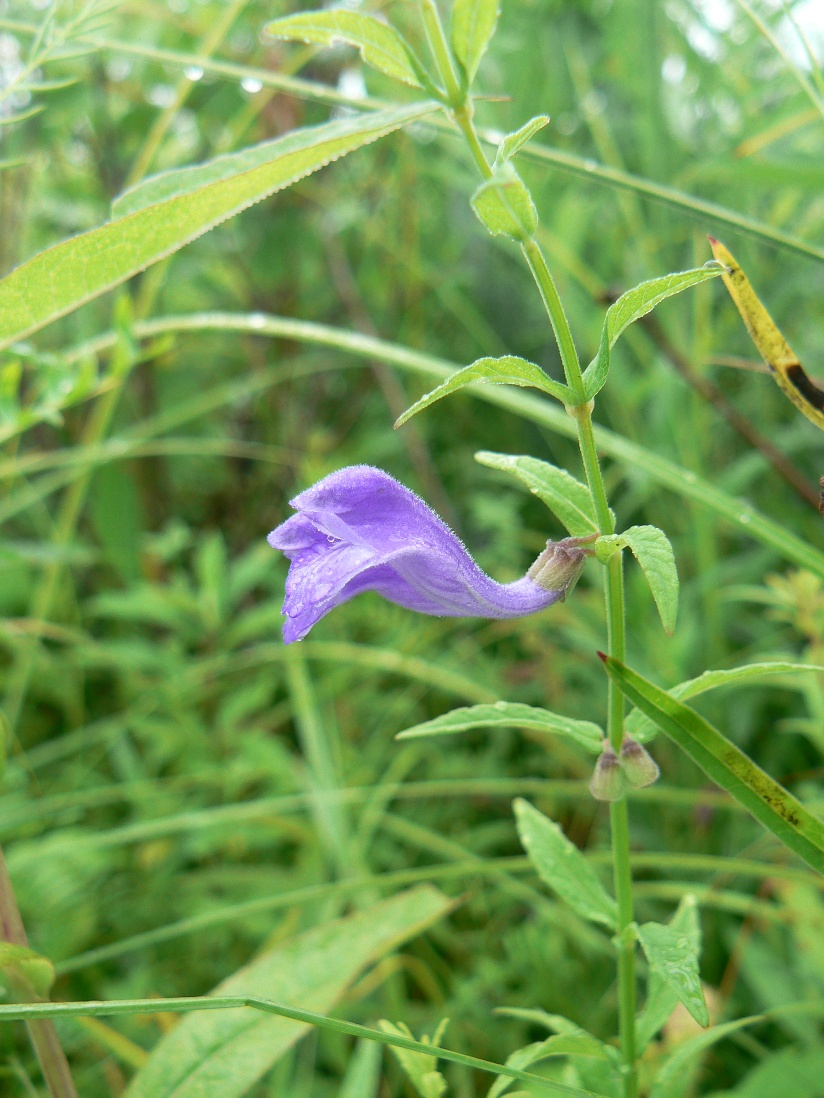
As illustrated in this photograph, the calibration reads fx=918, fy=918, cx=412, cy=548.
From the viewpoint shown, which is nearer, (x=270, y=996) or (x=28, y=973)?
(x=28, y=973)

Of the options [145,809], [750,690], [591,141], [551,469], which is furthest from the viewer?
[591,141]

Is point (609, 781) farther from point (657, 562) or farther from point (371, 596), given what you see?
point (371, 596)

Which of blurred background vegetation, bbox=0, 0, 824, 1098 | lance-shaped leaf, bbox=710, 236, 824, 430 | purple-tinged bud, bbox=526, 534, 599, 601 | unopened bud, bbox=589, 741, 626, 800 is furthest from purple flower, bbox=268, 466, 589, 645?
blurred background vegetation, bbox=0, 0, 824, 1098

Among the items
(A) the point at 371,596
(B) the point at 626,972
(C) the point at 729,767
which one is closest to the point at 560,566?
(C) the point at 729,767

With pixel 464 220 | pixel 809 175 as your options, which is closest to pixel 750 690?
pixel 809 175

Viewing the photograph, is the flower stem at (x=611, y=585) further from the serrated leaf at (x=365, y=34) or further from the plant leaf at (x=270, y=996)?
the plant leaf at (x=270, y=996)

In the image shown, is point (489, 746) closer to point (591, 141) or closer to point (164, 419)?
point (164, 419)
